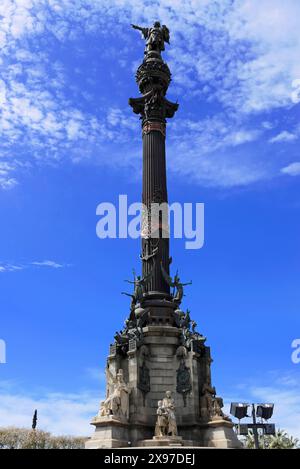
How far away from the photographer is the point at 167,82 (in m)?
42.4

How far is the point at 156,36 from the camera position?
44.2 meters

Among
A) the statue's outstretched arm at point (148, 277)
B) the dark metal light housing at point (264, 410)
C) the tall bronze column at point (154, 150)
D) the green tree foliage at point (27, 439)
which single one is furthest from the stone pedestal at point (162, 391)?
the green tree foliage at point (27, 439)

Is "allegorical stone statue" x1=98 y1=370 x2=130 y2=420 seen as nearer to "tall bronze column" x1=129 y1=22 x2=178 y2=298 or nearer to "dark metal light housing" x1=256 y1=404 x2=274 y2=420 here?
"tall bronze column" x1=129 y1=22 x2=178 y2=298

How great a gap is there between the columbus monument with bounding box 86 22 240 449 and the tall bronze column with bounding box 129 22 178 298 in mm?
82

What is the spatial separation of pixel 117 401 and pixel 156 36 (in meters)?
31.5

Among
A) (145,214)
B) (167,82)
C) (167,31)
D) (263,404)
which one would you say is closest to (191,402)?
(263,404)

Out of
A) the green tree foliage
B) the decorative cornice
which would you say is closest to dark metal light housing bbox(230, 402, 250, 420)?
the decorative cornice

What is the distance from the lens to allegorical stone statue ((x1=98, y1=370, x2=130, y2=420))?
28875 mm

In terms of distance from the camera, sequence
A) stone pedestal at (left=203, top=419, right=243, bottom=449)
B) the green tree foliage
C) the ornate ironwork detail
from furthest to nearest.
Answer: the green tree foliage
the ornate ironwork detail
stone pedestal at (left=203, top=419, right=243, bottom=449)

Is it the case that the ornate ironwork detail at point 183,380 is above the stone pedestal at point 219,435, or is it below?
above

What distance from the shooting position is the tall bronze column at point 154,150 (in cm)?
3672

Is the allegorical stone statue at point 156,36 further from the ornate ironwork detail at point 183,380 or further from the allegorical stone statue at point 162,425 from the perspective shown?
the allegorical stone statue at point 162,425

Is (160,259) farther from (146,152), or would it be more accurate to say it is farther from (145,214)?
(146,152)
